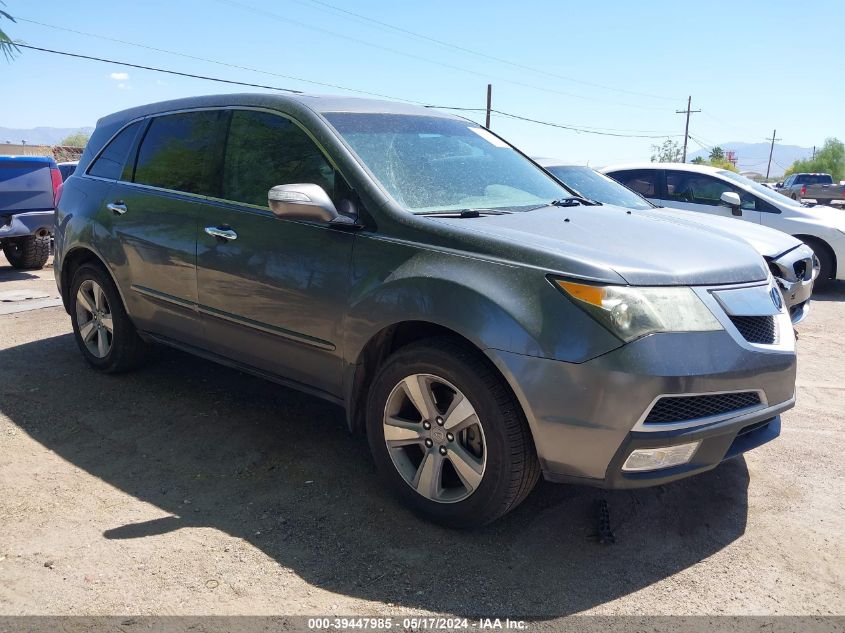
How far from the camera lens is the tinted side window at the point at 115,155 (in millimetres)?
4863

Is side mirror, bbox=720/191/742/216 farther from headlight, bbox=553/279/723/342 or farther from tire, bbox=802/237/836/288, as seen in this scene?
headlight, bbox=553/279/723/342

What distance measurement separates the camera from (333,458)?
3.91m

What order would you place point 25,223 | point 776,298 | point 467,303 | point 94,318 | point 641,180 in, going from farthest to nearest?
point 641,180 < point 25,223 < point 94,318 < point 776,298 < point 467,303

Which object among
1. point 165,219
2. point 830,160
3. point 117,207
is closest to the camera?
point 165,219

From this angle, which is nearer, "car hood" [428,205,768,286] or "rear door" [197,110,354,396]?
"car hood" [428,205,768,286]

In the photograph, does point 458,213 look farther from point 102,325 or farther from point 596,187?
point 596,187

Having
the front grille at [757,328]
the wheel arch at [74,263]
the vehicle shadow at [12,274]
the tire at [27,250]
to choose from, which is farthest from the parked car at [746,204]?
the vehicle shadow at [12,274]

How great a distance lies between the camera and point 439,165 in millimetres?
3771

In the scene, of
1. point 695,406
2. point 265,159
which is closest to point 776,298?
point 695,406

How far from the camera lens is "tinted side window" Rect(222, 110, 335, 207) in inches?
143

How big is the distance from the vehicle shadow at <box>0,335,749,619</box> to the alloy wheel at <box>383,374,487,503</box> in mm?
216

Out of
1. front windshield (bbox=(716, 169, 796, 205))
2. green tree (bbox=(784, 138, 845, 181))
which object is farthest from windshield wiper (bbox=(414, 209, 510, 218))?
green tree (bbox=(784, 138, 845, 181))

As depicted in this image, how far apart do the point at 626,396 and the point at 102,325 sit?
12.4 ft

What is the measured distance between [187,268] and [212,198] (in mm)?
422
